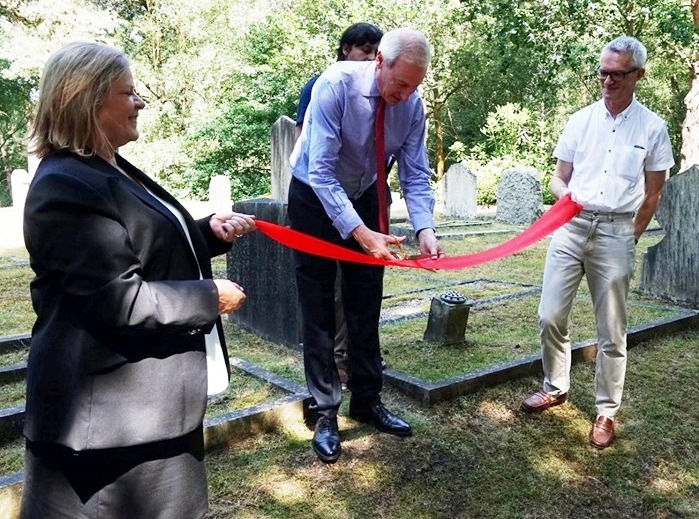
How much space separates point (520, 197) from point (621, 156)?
417 inches

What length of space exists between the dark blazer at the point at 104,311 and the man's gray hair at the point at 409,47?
1.37 m

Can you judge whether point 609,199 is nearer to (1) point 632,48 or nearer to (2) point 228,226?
(1) point 632,48

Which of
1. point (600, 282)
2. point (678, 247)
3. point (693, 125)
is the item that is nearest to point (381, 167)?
point (600, 282)

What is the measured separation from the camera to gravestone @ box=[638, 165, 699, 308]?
566 centimetres

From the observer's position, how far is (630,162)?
3082 mm

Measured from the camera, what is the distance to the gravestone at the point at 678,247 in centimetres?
566

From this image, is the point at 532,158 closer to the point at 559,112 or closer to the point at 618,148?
the point at 559,112

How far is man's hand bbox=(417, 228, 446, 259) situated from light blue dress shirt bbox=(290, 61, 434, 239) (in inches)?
1.6

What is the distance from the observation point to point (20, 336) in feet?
15.0

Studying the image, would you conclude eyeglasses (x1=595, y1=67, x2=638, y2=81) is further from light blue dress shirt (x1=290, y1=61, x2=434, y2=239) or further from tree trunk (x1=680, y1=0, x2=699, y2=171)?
tree trunk (x1=680, y1=0, x2=699, y2=171)

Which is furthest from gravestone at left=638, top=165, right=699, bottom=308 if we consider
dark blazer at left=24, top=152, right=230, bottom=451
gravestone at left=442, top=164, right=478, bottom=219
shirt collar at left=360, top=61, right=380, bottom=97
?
gravestone at left=442, top=164, right=478, bottom=219

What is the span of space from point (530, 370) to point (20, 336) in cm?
360

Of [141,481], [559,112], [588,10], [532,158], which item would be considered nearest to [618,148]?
[141,481]

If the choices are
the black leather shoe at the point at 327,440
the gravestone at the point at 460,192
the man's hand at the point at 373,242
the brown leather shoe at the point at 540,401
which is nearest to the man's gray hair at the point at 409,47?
the man's hand at the point at 373,242
